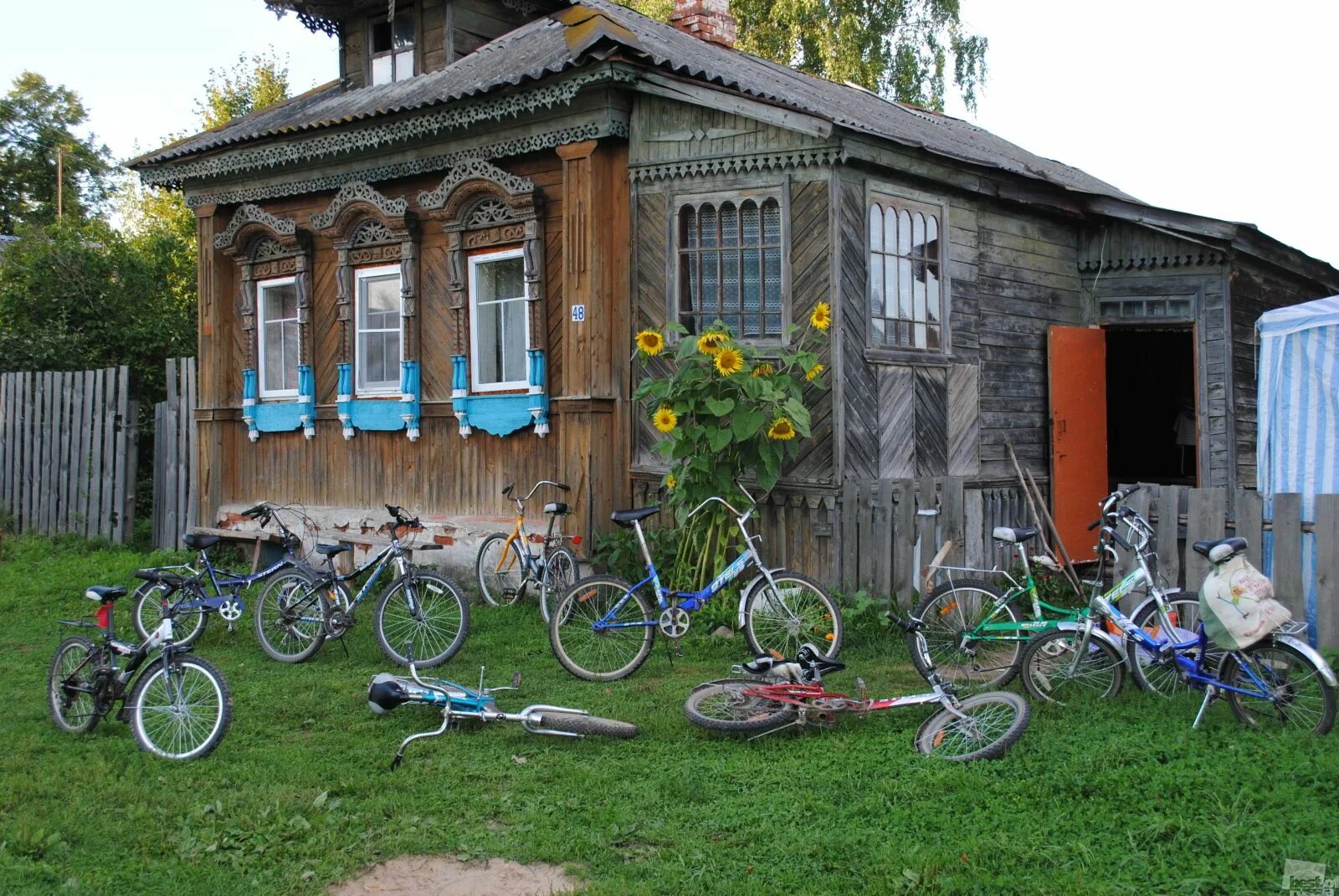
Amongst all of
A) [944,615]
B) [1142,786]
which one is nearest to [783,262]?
[944,615]

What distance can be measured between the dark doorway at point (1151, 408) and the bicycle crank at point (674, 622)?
9.03 meters

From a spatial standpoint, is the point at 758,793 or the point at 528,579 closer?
the point at 758,793

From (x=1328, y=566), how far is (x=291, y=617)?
21.6 feet

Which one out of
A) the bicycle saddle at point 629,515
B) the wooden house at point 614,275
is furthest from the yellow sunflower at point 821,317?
the bicycle saddle at point 629,515

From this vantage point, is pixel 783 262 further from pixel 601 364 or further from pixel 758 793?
pixel 758 793

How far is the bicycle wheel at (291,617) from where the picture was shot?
824cm

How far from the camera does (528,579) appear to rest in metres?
9.64

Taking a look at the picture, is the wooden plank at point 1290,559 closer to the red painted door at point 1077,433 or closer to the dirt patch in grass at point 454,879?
the red painted door at point 1077,433

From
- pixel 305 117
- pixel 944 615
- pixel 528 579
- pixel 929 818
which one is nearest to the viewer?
pixel 929 818

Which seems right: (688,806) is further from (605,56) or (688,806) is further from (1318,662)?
(605,56)

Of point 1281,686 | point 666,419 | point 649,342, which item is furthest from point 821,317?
point 1281,686

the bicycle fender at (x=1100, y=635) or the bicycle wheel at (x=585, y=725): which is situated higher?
the bicycle fender at (x=1100, y=635)

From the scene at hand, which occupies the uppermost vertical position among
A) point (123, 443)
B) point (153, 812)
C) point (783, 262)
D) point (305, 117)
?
point (305, 117)

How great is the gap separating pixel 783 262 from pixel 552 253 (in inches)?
92.7
